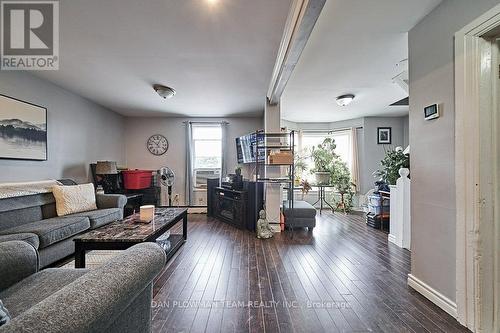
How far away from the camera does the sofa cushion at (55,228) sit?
7.45ft

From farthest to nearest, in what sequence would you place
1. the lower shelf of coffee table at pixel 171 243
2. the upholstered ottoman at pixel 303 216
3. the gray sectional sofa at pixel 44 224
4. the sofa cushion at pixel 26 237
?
the upholstered ottoman at pixel 303 216 < the lower shelf of coffee table at pixel 171 243 < the gray sectional sofa at pixel 44 224 < the sofa cushion at pixel 26 237

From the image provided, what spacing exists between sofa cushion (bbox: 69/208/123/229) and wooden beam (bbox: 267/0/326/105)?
3.05 m

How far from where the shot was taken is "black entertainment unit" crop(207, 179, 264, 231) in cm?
401

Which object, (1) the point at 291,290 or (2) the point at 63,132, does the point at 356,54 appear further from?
(2) the point at 63,132

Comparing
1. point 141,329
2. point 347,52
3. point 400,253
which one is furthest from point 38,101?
point 400,253

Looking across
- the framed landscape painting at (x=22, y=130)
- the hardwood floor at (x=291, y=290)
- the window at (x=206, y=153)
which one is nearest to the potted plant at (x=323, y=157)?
the window at (x=206, y=153)

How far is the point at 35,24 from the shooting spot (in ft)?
6.75

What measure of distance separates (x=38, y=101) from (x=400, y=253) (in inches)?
217

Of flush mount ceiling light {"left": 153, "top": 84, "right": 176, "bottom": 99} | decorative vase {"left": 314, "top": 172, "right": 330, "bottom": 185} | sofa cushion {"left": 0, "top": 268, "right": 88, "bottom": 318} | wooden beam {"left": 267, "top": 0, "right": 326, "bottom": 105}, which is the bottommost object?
sofa cushion {"left": 0, "top": 268, "right": 88, "bottom": 318}

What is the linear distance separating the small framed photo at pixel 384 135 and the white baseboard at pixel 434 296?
432cm

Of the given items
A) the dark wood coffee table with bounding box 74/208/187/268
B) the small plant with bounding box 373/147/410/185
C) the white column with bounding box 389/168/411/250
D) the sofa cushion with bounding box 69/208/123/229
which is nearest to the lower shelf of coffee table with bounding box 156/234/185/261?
the dark wood coffee table with bounding box 74/208/187/268

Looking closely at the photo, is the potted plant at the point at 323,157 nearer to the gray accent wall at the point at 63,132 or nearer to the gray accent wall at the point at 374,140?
the gray accent wall at the point at 374,140

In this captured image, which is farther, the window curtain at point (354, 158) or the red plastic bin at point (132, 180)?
the window curtain at point (354, 158)

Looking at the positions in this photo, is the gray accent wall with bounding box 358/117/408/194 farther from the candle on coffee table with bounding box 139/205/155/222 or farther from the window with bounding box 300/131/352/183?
the candle on coffee table with bounding box 139/205/155/222
